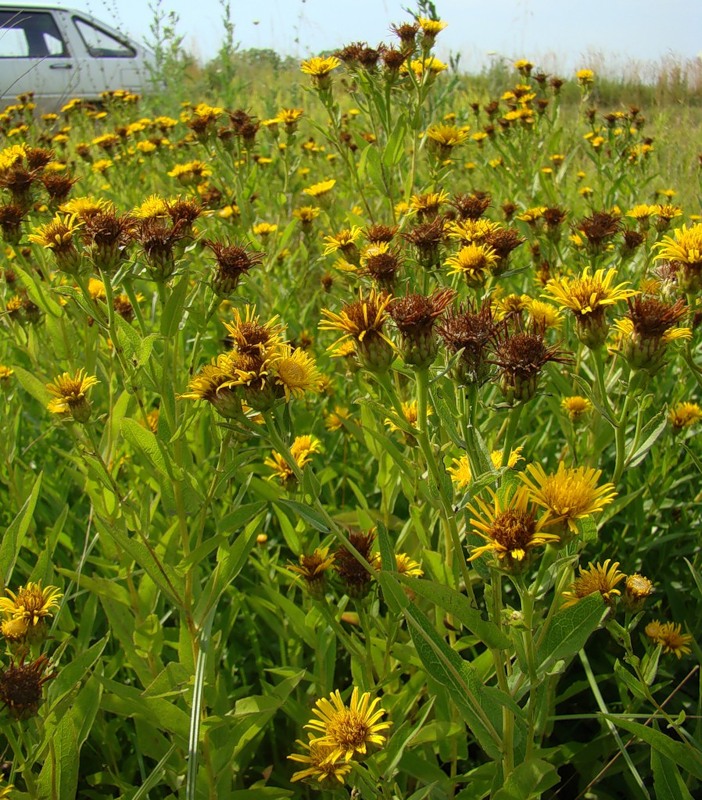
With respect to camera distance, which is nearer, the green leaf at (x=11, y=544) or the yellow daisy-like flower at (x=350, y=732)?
the yellow daisy-like flower at (x=350, y=732)

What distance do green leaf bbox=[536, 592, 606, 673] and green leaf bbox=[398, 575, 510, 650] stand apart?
0.07 meters

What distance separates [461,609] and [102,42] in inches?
534

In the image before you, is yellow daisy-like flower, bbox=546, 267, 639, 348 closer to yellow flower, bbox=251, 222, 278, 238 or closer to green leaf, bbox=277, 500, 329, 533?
green leaf, bbox=277, 500, 329, 533

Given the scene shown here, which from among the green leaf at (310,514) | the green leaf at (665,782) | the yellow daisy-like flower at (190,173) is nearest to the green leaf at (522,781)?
the green leaf at (665,782)

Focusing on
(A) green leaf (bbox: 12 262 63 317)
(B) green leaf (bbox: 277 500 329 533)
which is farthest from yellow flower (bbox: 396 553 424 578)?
(A) green leaf (bbox: 12 262 63 317)

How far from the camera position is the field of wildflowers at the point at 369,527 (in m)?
1.27

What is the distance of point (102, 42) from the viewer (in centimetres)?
1221

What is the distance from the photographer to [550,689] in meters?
1.67

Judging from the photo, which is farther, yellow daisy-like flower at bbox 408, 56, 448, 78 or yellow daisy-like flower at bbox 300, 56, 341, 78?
yellow daisy-like flower at bbox 300, 56, 341, 78

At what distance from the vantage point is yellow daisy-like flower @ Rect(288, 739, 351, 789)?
1271 millimetres

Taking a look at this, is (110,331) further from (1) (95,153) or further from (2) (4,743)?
(1) (95,153)

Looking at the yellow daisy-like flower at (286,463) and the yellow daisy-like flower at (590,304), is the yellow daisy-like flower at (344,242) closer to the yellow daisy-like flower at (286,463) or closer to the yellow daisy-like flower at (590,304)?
the yellow daisy-like flower at (286,463)

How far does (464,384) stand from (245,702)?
2.69 feet

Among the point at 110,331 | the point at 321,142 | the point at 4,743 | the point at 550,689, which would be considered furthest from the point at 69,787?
the point at 321,142
